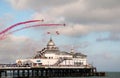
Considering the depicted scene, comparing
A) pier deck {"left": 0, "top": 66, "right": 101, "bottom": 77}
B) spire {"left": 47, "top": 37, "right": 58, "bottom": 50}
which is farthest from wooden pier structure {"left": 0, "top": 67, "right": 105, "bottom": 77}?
spire {"left": 47, "top": 37, "right": 58, "bottom": 50}

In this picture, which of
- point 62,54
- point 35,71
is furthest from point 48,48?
point 35,71

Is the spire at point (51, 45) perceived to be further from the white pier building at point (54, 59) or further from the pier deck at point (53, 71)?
the pier deck at point (53, 71)

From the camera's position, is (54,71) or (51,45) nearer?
(54,71)

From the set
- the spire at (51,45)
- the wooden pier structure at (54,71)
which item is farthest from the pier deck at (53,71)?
the spire at (51,45)

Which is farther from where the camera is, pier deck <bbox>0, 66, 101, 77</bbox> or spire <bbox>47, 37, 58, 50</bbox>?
spire <bbox>47, 37, 58, 50</bbox>

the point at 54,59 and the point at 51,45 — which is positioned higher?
the point at 51,45

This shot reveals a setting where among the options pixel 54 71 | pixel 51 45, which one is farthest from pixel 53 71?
pixel 51 45

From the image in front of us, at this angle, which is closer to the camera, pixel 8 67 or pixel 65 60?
pixel 8 67

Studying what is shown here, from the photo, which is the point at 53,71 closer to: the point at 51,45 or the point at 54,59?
the point at 54,59

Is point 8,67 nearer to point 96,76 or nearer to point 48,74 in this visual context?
point 48,74

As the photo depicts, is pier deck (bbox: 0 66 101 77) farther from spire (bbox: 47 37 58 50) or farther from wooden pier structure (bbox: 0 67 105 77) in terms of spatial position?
spire (bbox: 47 37 58 50)

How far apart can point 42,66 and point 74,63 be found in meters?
18.6

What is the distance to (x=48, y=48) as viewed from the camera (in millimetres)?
151125

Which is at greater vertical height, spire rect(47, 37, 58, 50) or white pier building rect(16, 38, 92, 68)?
spire rect(47, 37, 58, 50)
